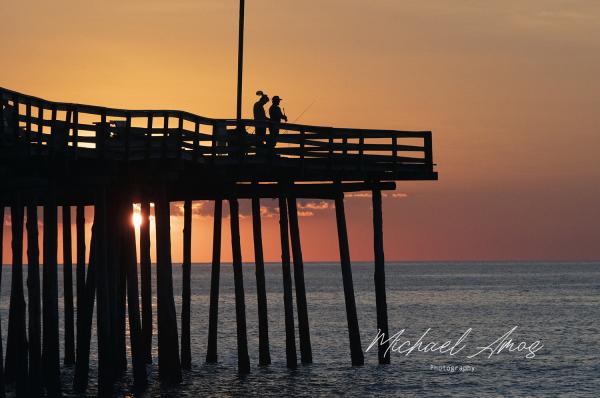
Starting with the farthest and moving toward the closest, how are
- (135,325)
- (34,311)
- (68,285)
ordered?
(68,285)
(135,325)
(34,311)

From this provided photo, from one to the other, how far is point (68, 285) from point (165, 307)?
894 centimetres

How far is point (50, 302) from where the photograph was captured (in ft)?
92.7

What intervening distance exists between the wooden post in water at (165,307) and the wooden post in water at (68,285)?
15.8 feet

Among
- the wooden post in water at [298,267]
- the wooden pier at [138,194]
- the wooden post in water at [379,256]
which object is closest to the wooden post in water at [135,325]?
the wooden pier at [138,194]

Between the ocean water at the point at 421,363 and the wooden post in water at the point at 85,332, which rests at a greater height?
the wooden post in water at the point at 85,332

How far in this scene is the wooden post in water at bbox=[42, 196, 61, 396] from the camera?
2794 centimetres

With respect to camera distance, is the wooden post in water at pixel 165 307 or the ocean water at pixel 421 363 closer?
the wooden post in water at pixel 165 307

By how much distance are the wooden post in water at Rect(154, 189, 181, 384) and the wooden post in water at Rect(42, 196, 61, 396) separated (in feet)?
8.98

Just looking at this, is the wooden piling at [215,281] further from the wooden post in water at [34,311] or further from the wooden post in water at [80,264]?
the wooden post in water at [34,311]

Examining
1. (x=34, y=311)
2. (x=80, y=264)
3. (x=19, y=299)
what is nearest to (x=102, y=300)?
(x=34, y=311)

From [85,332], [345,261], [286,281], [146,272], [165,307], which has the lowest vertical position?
[85,332]

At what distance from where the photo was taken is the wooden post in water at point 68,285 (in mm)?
34469

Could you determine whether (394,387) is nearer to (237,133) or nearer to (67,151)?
(237,133)

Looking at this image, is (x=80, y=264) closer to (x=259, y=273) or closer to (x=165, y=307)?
(x=259, y=273)
